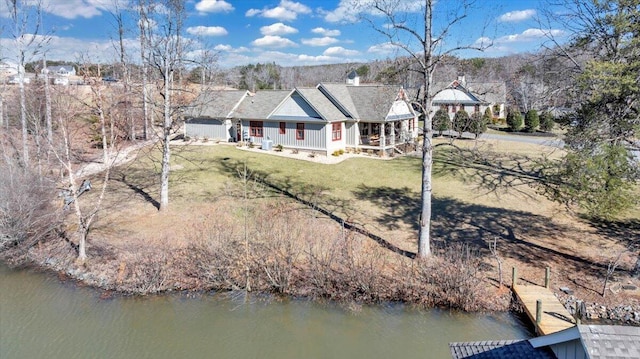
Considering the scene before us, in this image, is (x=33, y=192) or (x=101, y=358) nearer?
(x=101, y=358)

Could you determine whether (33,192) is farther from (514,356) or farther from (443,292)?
(514,356)

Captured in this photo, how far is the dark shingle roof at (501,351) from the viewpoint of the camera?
6742 mm

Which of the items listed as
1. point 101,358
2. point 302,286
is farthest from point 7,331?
point 302,286

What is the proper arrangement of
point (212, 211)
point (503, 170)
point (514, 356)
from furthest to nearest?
point (503, 170)
point (212, 211)
point (514, 356)

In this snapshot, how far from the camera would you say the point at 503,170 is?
25312 mm

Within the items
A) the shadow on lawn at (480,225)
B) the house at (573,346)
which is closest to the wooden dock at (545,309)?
the shadow on lawn at (480,225)

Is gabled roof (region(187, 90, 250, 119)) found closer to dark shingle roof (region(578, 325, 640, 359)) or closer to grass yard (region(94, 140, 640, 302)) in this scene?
grass yard (region(94, 140, 640, 302))

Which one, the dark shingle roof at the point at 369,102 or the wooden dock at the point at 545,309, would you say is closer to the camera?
the wooden dock at the point at 545,309

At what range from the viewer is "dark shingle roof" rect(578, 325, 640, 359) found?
5.31 meters

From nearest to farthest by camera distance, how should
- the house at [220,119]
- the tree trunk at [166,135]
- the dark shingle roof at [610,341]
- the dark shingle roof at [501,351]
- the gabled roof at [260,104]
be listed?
1. the dark shingle roof at [610,341]
2. the dark shingle roof at [501,351]
3. the tree trunk at [166,135]
4. the gabled roof at [260,104]
5. the house at [220,119]

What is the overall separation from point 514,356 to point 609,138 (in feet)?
24.3

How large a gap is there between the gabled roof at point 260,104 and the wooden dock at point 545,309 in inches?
907

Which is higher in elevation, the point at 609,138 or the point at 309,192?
the point at 609,138

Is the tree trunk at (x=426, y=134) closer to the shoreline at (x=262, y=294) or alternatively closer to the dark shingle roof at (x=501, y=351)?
the shoreline at (x=262, y=294)
